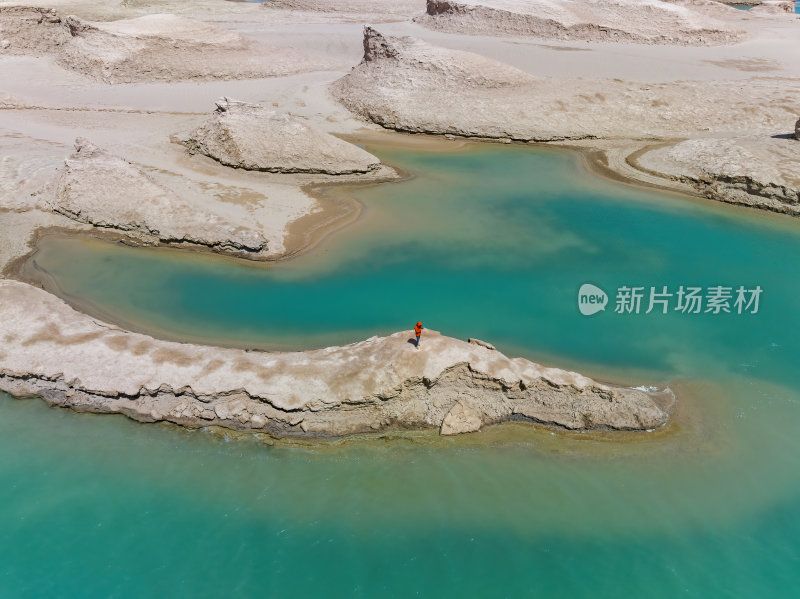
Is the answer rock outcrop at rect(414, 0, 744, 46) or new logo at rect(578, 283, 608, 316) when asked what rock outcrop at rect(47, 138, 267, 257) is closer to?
new logo at rect(578, 283, 608, 316)

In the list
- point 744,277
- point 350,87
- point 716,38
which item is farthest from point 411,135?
point 716,38

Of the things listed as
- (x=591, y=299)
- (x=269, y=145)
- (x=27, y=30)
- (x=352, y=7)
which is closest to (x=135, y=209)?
(x=269, y=145)

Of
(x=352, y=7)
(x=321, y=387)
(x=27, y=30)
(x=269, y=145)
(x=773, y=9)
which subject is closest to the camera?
(x=321, y=387)

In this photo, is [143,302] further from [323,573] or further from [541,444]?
[541,444]

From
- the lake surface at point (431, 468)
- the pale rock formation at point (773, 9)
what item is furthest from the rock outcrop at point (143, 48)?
the pale rock formation at point (773, 9)

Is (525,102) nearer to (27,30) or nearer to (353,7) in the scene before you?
(27,30)

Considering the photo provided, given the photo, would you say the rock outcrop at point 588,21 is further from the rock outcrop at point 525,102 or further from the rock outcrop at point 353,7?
the rock outcrop at point 525,102

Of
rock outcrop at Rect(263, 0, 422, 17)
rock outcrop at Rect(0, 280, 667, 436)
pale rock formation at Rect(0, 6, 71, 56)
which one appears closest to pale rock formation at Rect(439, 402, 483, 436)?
rock outcrop at Rect(0, 280, 667, 436)
